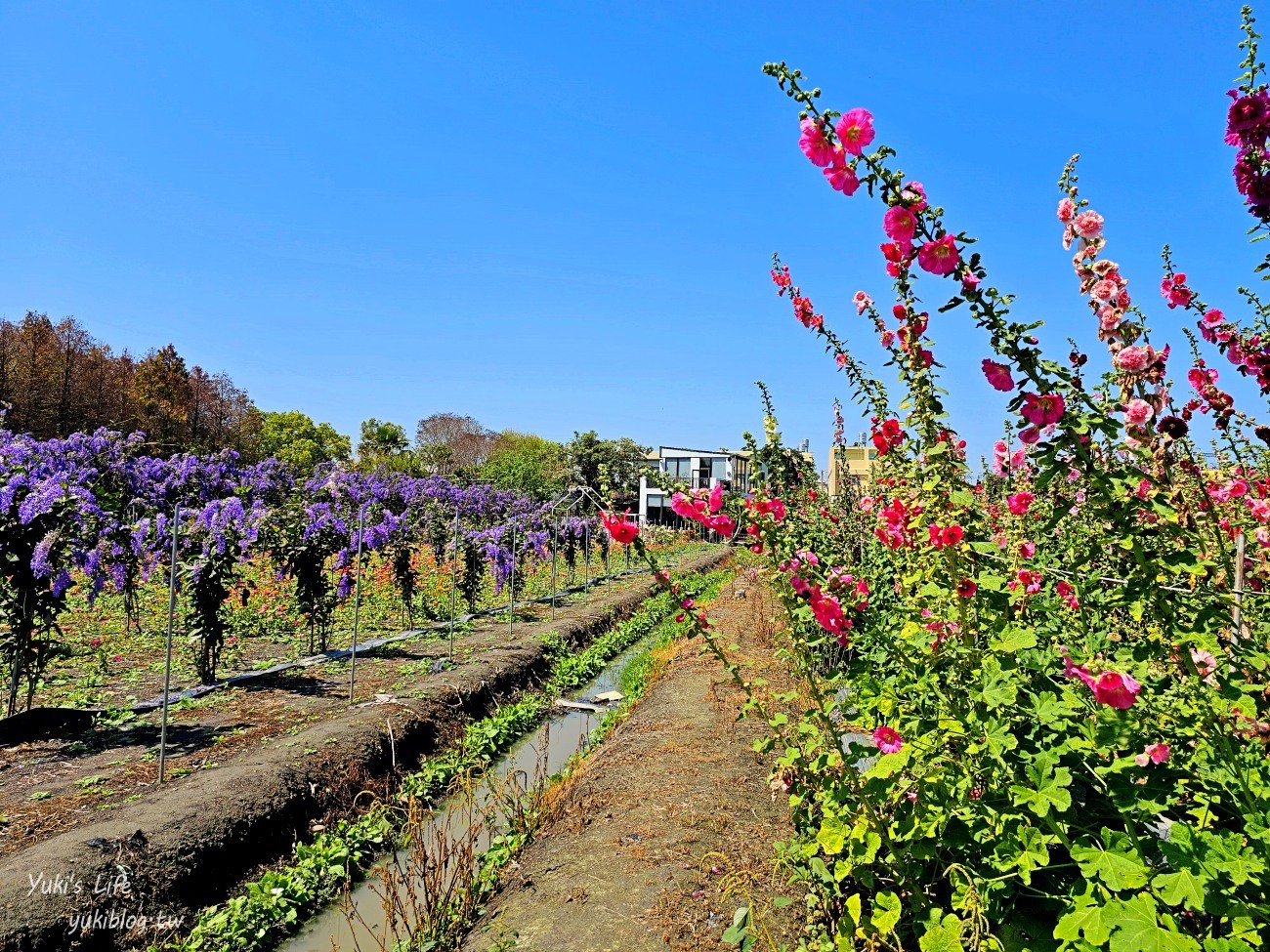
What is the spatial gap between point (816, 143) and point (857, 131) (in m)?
0.10

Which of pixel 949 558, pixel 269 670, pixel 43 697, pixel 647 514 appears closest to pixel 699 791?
pixel 949 558

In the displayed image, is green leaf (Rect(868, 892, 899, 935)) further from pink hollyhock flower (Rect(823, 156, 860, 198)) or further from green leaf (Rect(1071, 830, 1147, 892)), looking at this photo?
pink hollyhock flower (Rect(823, 156, 860, 198))

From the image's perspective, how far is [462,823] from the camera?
17.6 feet

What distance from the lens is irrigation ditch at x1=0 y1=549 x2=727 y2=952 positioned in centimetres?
345

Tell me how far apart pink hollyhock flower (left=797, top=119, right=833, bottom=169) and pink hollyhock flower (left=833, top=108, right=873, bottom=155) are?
43mm

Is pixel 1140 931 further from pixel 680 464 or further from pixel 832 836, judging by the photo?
pixel 680 464

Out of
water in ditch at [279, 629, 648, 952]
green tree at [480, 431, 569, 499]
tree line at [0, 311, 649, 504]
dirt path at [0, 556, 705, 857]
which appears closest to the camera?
water in ditch at [279, 629, 648, 952]

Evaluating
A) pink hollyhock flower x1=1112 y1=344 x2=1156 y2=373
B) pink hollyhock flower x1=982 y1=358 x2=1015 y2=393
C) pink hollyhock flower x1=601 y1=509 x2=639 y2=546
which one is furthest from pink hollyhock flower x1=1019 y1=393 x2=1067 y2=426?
pink hollyhock flower x1=601 y1=509 x2=639 y2=546

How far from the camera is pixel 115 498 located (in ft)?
26.5

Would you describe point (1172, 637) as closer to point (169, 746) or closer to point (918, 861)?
point (918, 861)

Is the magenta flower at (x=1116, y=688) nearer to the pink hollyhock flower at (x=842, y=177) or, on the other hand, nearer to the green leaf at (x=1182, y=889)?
the green leaf at (x=1182, y=889)

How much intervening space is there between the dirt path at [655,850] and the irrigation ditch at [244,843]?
1.23m

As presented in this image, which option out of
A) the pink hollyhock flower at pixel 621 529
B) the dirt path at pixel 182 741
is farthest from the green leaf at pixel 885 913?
the dirt path at pixel 182 741

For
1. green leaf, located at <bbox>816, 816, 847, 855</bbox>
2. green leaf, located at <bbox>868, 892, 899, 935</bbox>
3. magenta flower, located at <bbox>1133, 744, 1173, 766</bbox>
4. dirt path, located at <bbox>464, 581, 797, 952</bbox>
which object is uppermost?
magenta flower, located at <bbox>1133, 744, 1173, 766</bbox>
